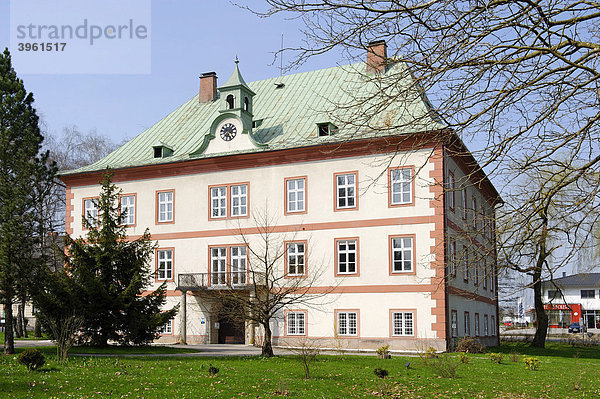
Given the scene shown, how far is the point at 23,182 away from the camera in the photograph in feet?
70.1

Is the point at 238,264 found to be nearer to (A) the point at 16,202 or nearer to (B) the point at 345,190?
(B) the point at 345,190

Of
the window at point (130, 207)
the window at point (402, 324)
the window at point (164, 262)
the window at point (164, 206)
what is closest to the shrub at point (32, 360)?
the window at point (402, 324)

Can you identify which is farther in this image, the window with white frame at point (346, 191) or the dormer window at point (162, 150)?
the dormer window at point (162, 150)

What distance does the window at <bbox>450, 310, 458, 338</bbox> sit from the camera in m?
29.2

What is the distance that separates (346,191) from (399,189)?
2494 mm

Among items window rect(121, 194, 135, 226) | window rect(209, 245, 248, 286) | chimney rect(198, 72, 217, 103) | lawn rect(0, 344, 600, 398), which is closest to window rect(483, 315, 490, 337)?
window rect(209, 245, 248, 286)

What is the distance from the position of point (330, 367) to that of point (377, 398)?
229 inches

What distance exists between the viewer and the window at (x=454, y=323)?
29.2 m

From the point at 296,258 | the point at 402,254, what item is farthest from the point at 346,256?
the point at 402,254

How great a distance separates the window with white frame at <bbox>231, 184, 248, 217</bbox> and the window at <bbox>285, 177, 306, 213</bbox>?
2.32 m

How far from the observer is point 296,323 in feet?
101

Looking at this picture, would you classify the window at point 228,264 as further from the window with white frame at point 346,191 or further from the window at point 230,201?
the window with white frame at point 346,191

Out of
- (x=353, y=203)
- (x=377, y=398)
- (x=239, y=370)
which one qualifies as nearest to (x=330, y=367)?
(x=239, y=370)

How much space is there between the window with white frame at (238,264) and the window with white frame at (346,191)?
5489mm
